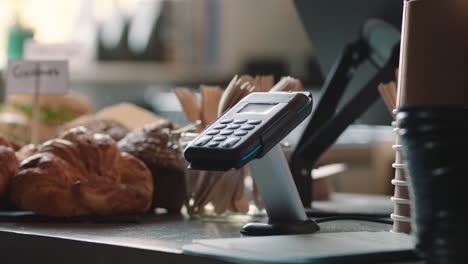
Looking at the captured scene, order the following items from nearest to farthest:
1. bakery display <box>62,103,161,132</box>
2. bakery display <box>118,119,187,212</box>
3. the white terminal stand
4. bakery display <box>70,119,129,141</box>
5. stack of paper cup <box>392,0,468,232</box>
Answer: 1. stack of paper cup <box>392,0,468,232</box>
2. the white terminal stand
3. bakery display <box>118,119,187,212</box>
4. bakery display <box>70,119,129,141</box>
5. bakery display <box>62,103,161,132</box>

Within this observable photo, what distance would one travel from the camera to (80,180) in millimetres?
1178

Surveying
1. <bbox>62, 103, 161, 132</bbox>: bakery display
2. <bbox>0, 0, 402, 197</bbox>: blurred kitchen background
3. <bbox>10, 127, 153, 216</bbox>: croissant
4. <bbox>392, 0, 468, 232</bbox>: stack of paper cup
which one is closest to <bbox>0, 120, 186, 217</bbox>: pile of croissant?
<bbox>10, 127, 153, 216</bbox>: croissant

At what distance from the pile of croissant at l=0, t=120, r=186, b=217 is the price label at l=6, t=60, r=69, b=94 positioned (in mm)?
209

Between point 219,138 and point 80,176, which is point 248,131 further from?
point 80,176

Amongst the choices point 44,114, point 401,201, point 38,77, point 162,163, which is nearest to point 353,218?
point 401,201

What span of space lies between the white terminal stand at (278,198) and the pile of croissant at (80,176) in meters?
0.31

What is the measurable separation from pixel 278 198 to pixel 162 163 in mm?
434

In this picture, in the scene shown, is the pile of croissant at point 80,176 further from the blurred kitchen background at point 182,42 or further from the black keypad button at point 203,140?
the blurred kitchen background at point 182,42

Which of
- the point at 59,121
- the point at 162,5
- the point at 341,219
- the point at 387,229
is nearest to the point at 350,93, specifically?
the point at 341,219

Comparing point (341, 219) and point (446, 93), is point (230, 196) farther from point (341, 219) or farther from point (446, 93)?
point (446, 93)

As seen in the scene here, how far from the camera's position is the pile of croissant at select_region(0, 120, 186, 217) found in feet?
3.76

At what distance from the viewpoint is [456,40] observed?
2.57 feet

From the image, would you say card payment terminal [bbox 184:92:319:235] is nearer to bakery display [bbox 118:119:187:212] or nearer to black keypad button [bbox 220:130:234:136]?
black keypad button [bbox 220:130:234:136]

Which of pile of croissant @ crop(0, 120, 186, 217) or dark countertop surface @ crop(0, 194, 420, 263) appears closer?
dark countertop surface @ crop(0, 194, 420, 263)
